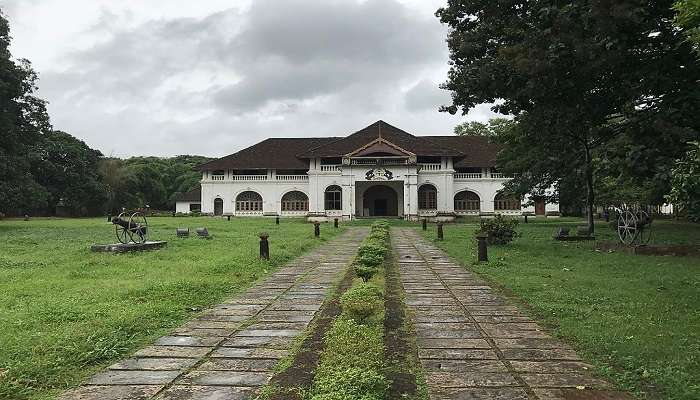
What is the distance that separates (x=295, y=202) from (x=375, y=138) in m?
8.67

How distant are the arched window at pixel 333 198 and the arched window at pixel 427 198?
6.16 meters

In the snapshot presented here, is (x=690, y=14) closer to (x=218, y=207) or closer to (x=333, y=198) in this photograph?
(x=333, y=198)

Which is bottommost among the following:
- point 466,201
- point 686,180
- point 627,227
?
point 627,227

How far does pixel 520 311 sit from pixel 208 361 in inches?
154

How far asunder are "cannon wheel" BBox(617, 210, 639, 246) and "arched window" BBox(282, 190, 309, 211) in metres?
31.5

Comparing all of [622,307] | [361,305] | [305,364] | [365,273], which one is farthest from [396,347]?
[622,307]

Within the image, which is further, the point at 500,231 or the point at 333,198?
the point at 333,198

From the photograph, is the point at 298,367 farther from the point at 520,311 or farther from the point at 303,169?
the point at 303,169

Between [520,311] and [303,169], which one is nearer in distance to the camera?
[520,311]

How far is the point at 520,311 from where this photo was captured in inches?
269

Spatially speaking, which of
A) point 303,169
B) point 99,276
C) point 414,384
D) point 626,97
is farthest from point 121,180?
point 414,384

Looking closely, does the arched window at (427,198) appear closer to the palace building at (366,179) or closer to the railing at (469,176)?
the palace building at (366,179)

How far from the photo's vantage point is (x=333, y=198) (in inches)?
1672

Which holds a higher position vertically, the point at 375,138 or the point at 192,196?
the point at 375,138
